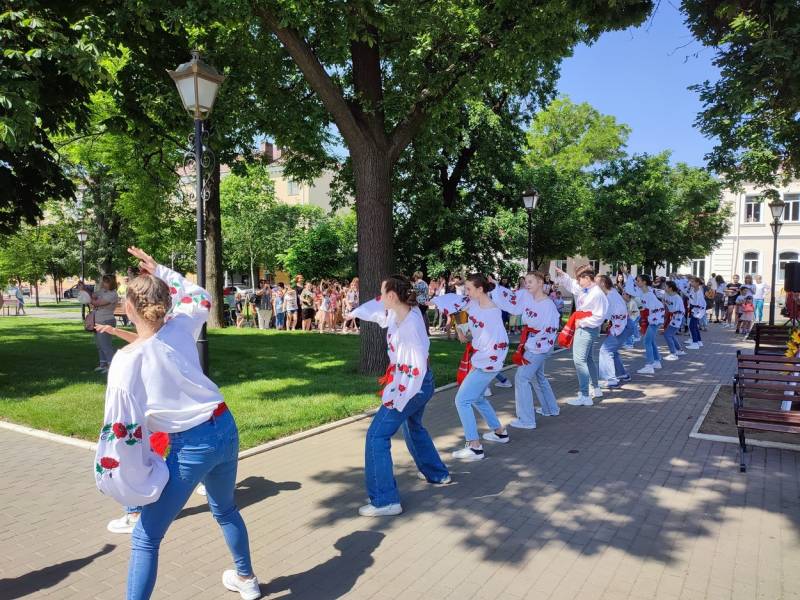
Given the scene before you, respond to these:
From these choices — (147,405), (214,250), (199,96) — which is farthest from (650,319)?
(214,250)

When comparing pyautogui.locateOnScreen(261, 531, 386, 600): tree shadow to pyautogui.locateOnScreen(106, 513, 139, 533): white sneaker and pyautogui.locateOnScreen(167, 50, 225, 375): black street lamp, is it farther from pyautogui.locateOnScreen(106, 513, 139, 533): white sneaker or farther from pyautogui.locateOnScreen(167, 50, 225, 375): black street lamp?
pyautogui.locateOnScreen(167, 50, 225, 375): black street lamp

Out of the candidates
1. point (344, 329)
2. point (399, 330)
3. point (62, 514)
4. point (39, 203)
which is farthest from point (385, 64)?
point (62, 514)

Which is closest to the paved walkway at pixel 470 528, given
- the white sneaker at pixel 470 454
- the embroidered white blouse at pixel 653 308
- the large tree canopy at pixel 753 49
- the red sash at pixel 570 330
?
the white sneaker at pixel 470 454

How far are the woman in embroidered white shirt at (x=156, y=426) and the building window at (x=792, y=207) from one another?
4817 cm

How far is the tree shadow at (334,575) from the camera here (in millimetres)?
3473

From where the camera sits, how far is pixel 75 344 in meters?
14.9

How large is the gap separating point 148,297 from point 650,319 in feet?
35.1

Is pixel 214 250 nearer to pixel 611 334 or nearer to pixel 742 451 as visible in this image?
pixel 611 334

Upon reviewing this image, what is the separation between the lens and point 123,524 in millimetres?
4328

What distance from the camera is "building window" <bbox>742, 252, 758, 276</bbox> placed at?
43469 millimetres

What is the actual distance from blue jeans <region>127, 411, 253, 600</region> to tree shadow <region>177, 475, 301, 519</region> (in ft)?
6.05

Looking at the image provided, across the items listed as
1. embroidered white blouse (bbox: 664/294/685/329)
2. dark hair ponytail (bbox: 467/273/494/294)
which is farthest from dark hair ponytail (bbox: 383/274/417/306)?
embroidered white blouse (bbox: 664/294/685/329)

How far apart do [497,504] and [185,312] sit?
299 centimetres

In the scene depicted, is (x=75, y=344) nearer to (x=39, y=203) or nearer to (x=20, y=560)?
(x=39, y=203)
